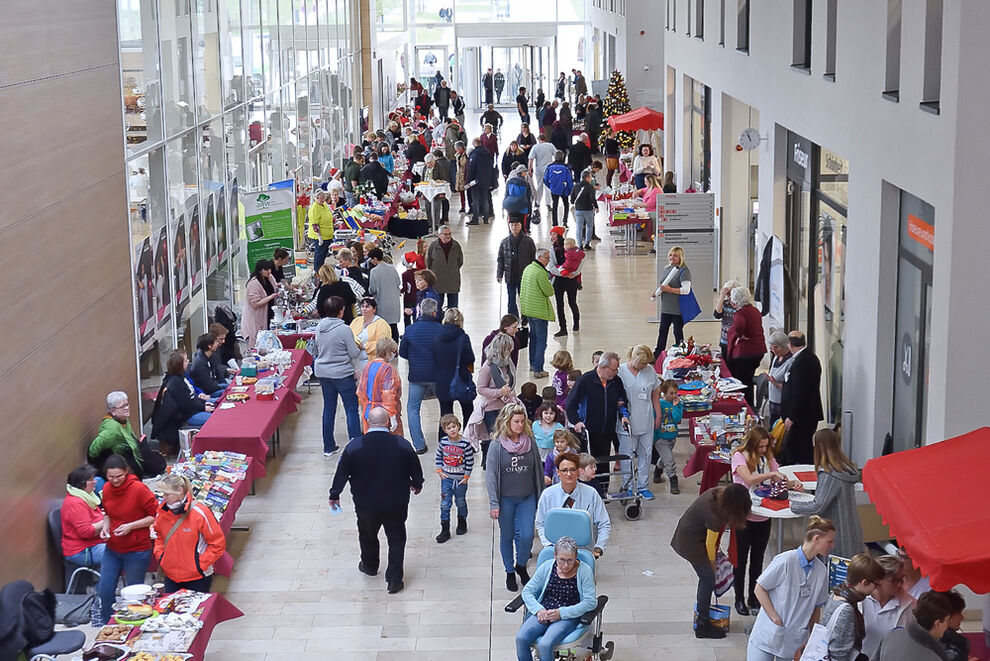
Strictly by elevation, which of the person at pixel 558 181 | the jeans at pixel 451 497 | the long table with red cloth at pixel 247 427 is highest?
the person at pixel 558 181

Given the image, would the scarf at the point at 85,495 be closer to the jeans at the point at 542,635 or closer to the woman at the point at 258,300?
the jeans at the point at 542,635

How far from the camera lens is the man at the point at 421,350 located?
11.8m

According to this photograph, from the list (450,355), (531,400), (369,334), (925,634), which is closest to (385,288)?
(369,334)

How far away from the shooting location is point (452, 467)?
391 inches

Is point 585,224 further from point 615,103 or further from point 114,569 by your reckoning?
point 114,569

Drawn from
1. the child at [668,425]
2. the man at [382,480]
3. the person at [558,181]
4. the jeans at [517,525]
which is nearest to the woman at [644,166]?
the person at [558,181]

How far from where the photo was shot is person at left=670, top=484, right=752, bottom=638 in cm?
798

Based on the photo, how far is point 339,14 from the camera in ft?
96.2

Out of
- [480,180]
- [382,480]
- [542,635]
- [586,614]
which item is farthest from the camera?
[480,180]

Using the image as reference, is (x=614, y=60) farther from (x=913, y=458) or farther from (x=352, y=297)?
(x=913, y=458)

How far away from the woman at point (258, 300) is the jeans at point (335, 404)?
2.24m

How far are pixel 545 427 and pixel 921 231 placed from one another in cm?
311

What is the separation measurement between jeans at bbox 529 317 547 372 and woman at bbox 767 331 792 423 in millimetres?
3462

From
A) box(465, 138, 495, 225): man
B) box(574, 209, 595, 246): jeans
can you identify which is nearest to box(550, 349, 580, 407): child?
box(574, 209, 595, 246): jeans
